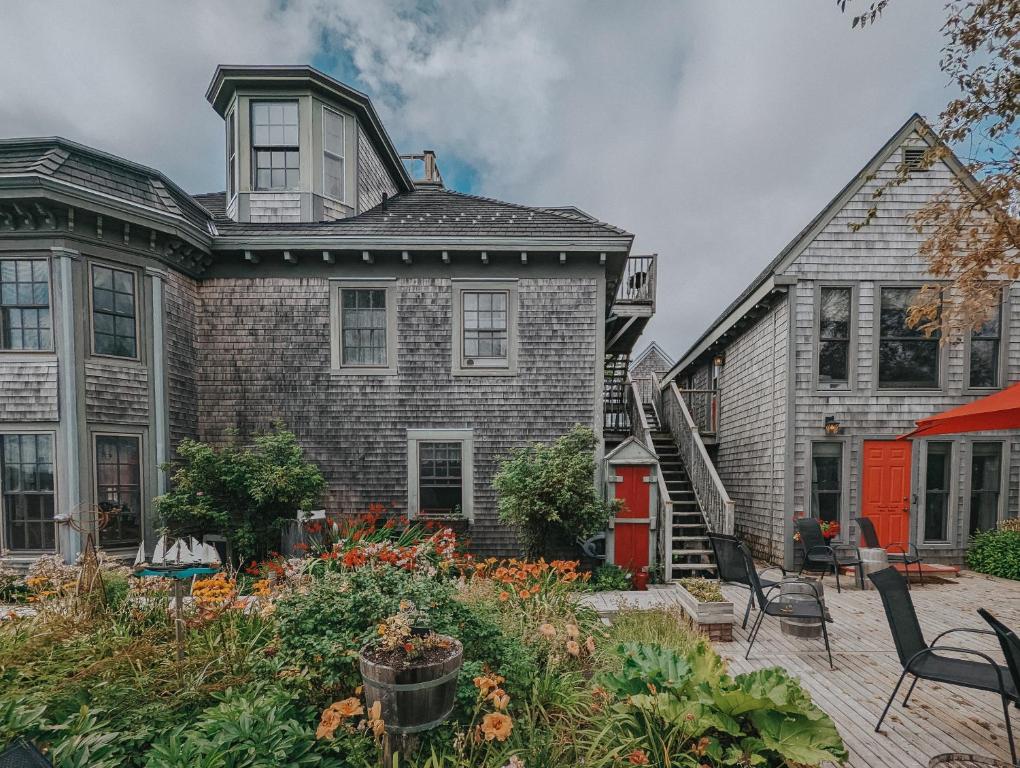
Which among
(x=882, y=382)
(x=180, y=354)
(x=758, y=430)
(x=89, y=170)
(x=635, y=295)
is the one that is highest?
(x=89, y=170)

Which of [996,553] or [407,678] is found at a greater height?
[407,678]

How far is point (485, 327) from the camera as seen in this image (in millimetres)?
7922

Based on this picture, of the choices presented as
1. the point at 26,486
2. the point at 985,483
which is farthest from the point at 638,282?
the point at 26,486

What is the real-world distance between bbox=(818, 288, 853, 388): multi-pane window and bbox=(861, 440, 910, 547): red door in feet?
4.07

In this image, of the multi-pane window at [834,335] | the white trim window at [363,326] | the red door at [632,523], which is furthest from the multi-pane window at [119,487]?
the multi-pane window at [834,335]

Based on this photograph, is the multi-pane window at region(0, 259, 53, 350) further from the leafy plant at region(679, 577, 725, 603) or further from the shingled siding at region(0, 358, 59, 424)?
the leafy plant at region(679, 577, 725, 603)

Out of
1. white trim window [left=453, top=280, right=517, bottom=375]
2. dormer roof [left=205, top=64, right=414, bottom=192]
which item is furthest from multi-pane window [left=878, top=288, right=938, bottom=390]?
dormer roof [left=205, top=64, right=414, bottom=192]

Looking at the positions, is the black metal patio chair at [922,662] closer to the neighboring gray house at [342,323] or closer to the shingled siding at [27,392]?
the neighboring gray house at [342,323]

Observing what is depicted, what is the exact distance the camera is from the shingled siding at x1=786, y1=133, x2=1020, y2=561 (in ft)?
25.4

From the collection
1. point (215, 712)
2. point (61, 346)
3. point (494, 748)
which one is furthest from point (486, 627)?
point (61, 346)

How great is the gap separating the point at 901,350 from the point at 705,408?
474 cm

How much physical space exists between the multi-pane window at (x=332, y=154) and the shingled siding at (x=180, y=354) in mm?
2913

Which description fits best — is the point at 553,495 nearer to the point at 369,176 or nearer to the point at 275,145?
the point at 369,176

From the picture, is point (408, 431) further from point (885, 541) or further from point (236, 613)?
point (885, 541)
